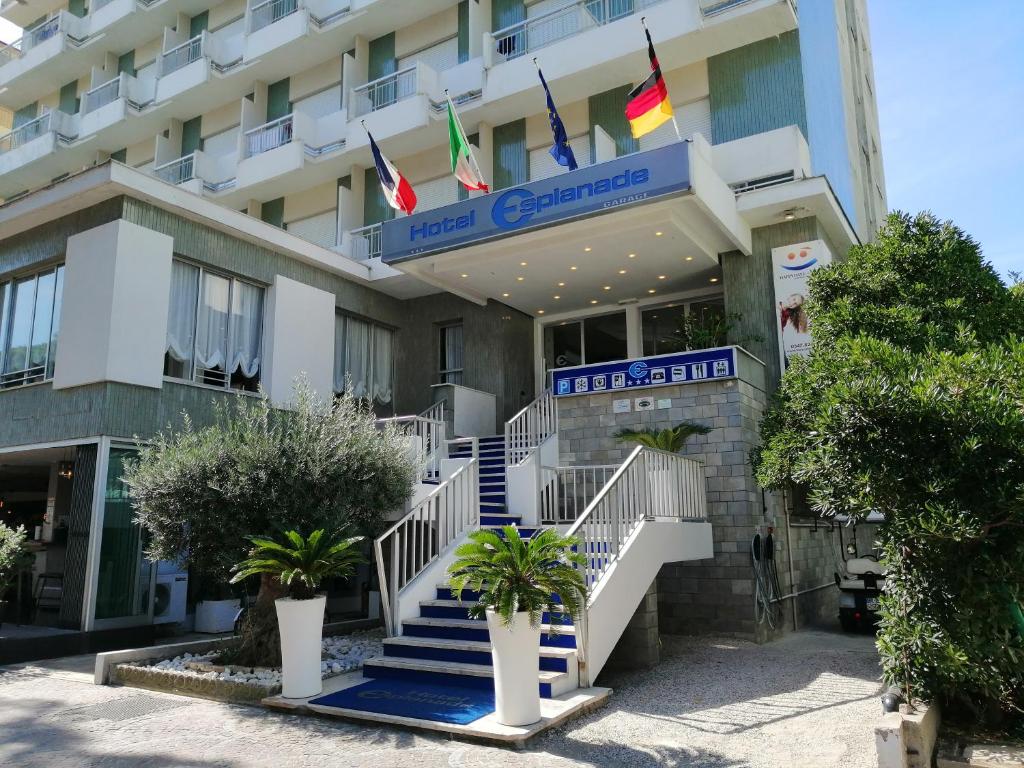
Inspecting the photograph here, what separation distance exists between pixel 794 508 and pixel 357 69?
1528 cm

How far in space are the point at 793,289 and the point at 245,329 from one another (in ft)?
32.8

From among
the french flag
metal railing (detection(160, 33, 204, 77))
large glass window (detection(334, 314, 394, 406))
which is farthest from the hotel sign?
metal railing (detection(160, 33, 204, 77))

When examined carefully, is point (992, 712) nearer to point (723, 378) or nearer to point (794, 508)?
point (723, 378)

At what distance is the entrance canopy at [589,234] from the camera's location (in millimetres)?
11727

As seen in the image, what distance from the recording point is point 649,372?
11773 mm

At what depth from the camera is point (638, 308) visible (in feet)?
54.3

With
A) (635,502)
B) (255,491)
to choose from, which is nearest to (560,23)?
(635,502)

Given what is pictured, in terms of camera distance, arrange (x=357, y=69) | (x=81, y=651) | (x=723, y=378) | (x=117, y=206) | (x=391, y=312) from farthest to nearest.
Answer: (x=357, y=69), (x=391, y=312), (x=117, y=206), (x=723, y=378), (x=81, y=651)

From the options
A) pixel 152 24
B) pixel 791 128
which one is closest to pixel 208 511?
pixel 791 128

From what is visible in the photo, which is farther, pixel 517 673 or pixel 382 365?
pixel 382 365

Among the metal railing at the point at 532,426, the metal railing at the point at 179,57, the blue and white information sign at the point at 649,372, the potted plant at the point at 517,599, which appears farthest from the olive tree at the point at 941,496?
the metal railing at the point at 179,57

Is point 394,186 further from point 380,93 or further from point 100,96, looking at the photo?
point 100,96

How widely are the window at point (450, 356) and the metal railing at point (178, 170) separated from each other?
9360 millimetres

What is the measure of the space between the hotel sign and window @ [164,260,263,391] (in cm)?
282
